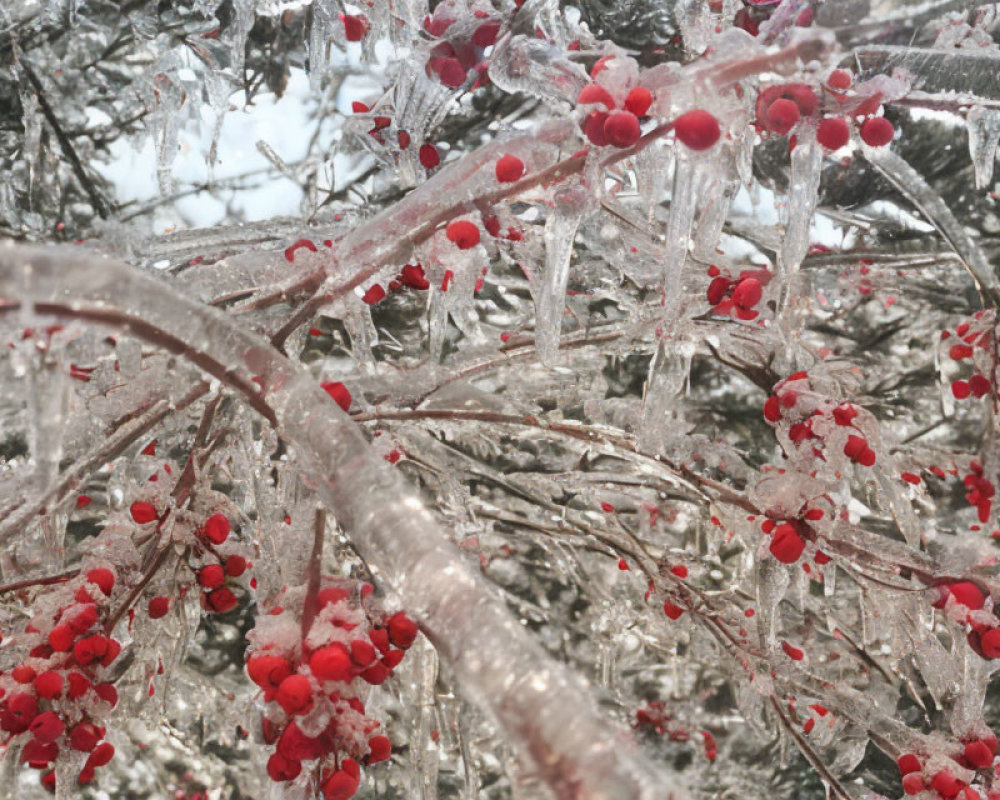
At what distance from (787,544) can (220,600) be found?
1059 millimetres

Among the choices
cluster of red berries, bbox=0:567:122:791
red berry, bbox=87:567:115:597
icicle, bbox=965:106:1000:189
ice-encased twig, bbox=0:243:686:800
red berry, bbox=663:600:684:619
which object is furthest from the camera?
red berry, bbox=663:600:684:619

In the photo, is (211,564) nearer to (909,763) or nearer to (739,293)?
(739,293)

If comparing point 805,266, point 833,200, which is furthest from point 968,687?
point 833,200

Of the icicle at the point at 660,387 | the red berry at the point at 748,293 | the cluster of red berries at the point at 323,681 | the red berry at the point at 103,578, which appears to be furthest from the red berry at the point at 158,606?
the red berry at the point at 748,293

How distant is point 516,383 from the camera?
228 cm

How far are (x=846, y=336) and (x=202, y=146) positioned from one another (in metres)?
2.74

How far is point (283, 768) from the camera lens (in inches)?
37.2

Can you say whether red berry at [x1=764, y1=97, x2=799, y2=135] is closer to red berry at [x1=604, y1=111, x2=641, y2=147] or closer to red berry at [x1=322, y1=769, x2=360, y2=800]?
red berry at [x1=604, y1=111, x2=641, y2=147]

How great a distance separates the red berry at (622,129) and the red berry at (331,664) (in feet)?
2.39

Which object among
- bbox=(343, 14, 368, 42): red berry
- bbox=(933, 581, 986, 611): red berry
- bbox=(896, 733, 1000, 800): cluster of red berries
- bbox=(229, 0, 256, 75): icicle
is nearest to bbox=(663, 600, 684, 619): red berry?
bbox=(896, 733, 1000, 800): cluster of red berries

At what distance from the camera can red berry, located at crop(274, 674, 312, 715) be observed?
891 millimetres

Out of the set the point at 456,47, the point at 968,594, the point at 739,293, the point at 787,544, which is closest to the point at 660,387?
the point at 739,293

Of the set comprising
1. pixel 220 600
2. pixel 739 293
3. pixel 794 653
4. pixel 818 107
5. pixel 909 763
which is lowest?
pixel 794 653

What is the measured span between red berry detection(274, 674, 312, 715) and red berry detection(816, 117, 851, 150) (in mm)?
1024
